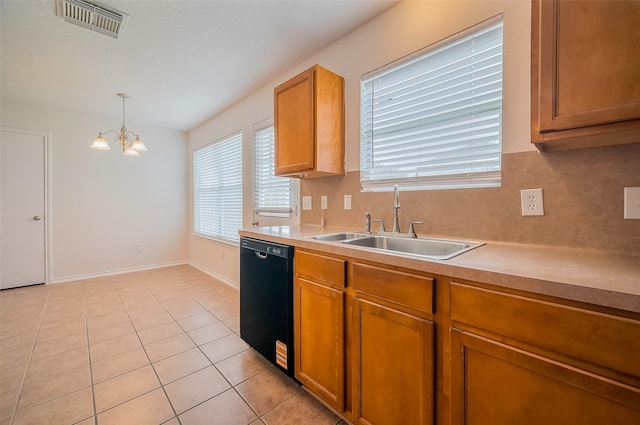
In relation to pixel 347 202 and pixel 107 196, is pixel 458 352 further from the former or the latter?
pixel 107 196

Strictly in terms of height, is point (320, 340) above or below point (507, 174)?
below

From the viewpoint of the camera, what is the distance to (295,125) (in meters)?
2.18

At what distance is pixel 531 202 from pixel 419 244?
58 centimetres

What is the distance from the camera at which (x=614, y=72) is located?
89 cm

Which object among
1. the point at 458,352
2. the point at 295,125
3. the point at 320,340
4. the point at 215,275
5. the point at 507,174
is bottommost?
the point at 215,275

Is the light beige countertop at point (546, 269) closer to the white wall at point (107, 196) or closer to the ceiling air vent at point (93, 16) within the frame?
the ceiling air vent at point (93, 16)

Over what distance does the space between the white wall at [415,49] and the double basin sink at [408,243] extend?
557 millimetres

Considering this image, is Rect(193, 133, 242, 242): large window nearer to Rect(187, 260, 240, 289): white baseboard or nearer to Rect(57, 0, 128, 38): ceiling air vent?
Rect(187, 260, 240, 289): white baseboard

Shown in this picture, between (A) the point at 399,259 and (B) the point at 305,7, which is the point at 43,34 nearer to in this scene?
(B) the point at 305,7

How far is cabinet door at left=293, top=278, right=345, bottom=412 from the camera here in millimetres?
1409

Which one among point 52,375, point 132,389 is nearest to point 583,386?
point 132,389

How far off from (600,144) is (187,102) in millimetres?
4045

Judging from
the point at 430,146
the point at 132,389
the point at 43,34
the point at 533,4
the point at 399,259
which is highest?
the point at 43,34

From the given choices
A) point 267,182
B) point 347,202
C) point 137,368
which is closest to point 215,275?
point 267,182
